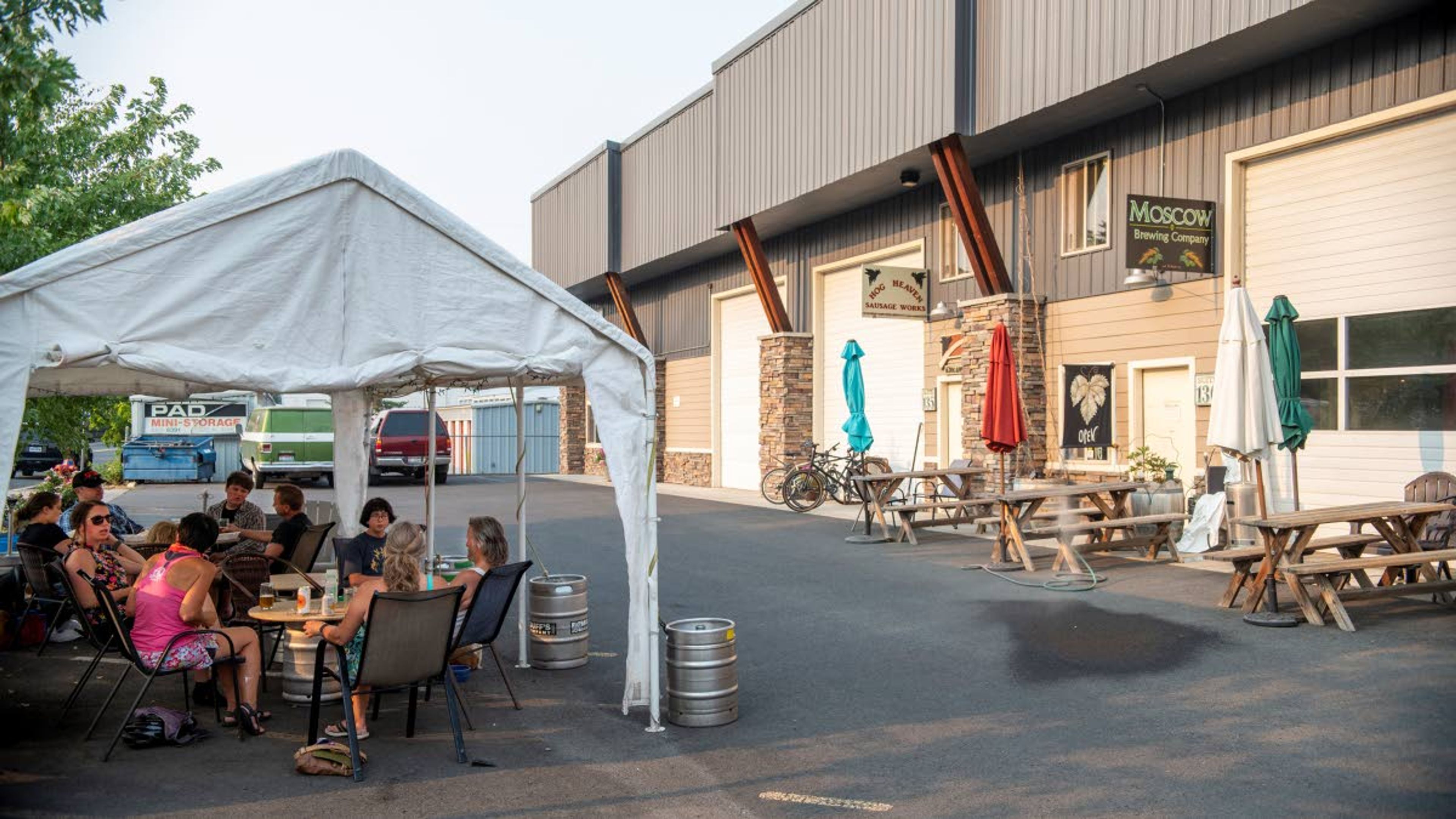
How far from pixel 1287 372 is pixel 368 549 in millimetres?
9052

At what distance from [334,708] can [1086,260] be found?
12257mm

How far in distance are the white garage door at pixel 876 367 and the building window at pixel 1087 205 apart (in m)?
3.42

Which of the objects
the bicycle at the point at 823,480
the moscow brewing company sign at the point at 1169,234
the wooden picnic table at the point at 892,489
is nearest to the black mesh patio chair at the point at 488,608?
the wooden picnic table at the point at 892,489

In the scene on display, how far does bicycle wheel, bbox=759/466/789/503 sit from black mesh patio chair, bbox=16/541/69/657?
44.9 ft

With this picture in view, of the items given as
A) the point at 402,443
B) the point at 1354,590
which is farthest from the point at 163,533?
the point at 402,443

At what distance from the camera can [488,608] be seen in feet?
19.6

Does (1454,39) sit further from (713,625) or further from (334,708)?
(334,708)

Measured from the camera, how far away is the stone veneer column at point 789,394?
2167 cm

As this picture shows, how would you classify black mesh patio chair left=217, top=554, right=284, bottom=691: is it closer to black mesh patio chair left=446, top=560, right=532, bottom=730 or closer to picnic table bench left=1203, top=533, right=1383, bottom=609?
black mesh patio chair left=446, top=560, right=532, bottom=730

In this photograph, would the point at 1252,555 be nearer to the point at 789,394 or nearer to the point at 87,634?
the point at 87,634

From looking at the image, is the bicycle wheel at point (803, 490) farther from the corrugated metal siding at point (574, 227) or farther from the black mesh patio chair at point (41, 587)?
the black mesh patio chair at point (41, 587)

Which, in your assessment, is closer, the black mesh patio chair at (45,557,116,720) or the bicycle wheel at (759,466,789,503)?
the black mesh patio chair at (45,557,116,720)

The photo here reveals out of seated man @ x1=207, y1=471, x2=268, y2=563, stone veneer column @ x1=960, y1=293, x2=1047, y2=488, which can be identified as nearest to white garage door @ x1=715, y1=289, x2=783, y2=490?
stone veneer column @ x1=960, y1=293, x2=1047, y2=488

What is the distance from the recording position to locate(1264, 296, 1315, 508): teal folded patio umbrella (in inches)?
421
